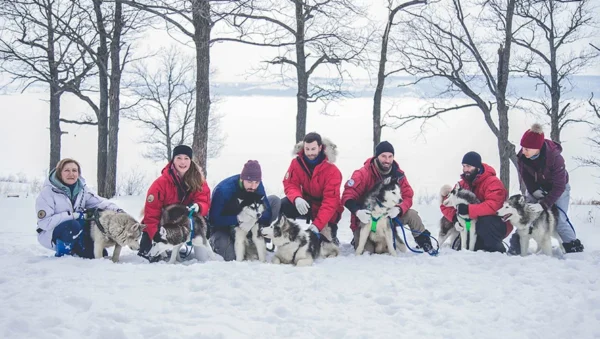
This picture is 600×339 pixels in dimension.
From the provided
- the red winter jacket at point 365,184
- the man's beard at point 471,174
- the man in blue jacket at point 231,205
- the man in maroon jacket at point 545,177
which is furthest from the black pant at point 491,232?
the man in blue jacket at point 231,205

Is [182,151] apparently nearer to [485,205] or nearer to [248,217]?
[248,217]

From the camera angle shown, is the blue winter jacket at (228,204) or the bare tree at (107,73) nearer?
the blue winter jacket at (228,204)

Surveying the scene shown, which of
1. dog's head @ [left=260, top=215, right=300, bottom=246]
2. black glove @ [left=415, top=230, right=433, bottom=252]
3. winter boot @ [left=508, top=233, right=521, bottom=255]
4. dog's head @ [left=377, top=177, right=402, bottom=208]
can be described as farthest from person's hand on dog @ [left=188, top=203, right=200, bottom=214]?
winter boot @ [left=508, top=233, right=521, bottom=255]

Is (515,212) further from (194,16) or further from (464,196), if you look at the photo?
(194,16)

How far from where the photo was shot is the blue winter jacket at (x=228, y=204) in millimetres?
5984

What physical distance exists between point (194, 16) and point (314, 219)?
19.0ft

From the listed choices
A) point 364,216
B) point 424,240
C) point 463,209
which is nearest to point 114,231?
point 364,216

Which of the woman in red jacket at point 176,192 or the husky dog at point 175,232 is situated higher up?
the woman in red jacket at point 176,192

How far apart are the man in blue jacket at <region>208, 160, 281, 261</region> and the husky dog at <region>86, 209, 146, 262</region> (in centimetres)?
91

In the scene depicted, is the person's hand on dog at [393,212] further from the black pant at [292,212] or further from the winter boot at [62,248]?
the winter boot at [62,248]

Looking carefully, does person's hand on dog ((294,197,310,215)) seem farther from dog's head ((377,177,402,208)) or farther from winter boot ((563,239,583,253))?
winter boot ((563,239,583,253))

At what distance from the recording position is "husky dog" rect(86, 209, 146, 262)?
5.59 meters

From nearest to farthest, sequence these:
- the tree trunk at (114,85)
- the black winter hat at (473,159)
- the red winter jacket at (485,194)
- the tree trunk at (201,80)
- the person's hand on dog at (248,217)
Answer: the person's hand on dog at (248,217) < the red winter jacket at (485,194) < the black winter hat at (473,159) < the tree trunk at (201,80) < the tree trunk at (114,85)

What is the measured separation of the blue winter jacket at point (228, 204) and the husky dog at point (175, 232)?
1.08 feet
